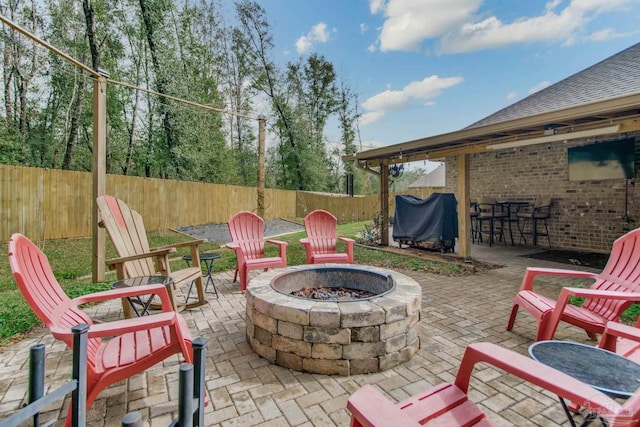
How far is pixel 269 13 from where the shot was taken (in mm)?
16062

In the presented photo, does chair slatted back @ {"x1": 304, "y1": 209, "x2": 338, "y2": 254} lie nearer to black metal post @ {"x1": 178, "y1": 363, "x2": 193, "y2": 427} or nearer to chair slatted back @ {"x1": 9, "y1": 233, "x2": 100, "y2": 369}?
chair slatted back @ {"x1": 9, "y1": 233, "x2": 100, "y2": 369}

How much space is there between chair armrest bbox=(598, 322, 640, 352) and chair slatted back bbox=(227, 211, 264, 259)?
11.9 feet

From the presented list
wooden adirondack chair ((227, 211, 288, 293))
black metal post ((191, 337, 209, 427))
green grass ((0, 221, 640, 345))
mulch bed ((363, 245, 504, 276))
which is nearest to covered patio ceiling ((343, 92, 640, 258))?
mulch bed ((363, 245, 504, 276))

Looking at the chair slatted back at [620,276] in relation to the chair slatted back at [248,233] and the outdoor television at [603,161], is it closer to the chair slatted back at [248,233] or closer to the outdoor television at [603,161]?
the chair slatted back at [248,233]

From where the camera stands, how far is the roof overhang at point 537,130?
3881mm

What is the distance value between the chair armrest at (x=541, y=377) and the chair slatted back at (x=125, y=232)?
2.87 meters

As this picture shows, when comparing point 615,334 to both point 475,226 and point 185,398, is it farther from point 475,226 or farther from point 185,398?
point 475,226

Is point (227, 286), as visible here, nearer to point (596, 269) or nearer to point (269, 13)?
point (596, 269)

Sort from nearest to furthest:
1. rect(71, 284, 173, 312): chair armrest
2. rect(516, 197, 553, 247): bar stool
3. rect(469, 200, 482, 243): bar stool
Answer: rect(71, 284, 173, 312): chair armrest < rect(516, 197, 553, 247): bar stool < rect(469, 200, 482, 243): bar stool

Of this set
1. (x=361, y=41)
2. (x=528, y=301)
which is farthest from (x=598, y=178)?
(x=361, y=41)

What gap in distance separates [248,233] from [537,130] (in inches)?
180

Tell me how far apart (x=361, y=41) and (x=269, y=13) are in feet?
16.6

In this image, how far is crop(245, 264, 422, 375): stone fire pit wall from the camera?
2.14 m

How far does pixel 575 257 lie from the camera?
5992 mm
